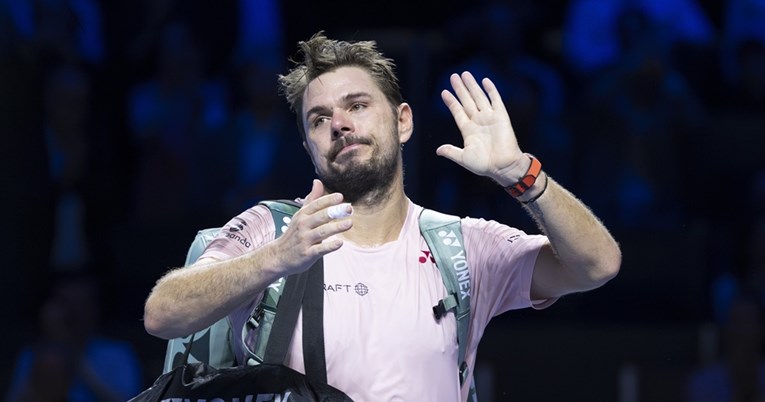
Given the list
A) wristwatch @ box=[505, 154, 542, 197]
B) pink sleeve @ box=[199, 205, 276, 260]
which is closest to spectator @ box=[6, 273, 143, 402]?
pink sleeve @ box=[199, 205, 276, 260]

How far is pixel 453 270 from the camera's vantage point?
116 inches

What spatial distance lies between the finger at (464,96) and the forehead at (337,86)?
1.03 ft

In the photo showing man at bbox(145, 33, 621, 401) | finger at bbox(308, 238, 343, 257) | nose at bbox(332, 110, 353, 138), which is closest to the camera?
finger at bbox(308, 238, 343, 257)

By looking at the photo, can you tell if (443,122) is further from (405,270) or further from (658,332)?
(405,270)

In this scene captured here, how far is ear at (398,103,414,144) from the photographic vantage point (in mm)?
3202

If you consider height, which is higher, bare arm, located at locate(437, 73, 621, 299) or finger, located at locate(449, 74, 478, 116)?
finger, located at locate(449, 74, 478, 116)

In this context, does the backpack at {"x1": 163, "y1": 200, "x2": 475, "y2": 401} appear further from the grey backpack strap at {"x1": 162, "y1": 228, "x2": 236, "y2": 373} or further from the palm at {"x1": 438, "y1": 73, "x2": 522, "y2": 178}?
the palm at {"x1": 438, "y1": 73, "x2": 522, "y2": 178}

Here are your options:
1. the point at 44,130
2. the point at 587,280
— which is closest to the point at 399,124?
the point at 587,280

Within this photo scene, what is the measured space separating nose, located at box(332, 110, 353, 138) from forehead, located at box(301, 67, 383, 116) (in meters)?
0.07

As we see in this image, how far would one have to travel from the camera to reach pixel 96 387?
5285 millimetres

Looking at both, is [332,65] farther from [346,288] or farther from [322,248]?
[322,248]

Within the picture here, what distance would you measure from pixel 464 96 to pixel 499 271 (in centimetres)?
51

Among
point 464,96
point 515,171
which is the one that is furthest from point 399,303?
point 464,96

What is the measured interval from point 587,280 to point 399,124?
2.50 feet
